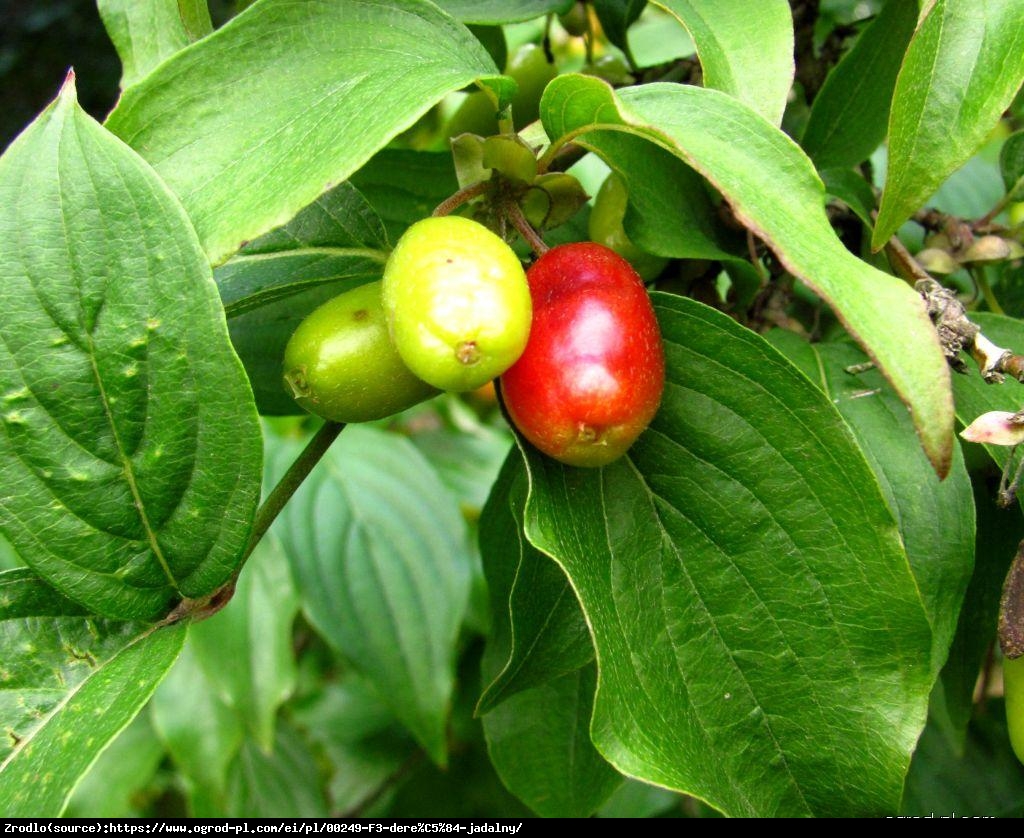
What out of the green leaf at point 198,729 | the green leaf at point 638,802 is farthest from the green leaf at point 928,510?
the green leaf at point 198,729

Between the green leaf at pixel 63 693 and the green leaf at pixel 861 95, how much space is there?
0.56 meters

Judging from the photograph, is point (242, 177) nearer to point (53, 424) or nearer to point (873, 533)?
point (53, 424)

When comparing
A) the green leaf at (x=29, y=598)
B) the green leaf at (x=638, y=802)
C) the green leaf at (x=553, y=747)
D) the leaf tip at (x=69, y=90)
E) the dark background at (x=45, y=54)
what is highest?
the leaf tip at (x=69, y=90)

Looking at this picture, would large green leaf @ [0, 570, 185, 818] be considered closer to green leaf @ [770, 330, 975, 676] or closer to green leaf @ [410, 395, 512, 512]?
green leaf @ [770, 330, 975, 676]

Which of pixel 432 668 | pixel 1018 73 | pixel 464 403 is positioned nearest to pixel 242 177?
pixel 1018 73

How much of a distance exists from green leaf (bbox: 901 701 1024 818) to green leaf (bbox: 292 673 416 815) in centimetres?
79

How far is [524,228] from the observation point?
0.57m

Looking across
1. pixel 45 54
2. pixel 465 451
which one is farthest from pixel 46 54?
pixel 465 451

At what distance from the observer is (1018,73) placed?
52cm

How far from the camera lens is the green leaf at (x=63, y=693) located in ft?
1.71

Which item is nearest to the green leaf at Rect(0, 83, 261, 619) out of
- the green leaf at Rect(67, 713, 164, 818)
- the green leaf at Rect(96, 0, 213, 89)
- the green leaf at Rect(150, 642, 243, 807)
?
the green leaf at Rect(96, 0, 213, 89)

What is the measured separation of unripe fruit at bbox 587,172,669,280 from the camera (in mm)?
657

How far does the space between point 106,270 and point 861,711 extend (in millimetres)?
450

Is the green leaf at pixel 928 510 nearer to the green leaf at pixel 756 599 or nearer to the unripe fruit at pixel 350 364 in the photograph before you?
the green leaf at pixel 756 599
